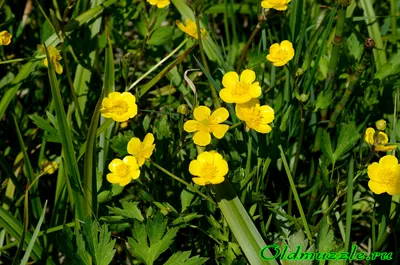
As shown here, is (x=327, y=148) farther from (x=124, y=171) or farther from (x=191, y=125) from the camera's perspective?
(x=124, y=171)

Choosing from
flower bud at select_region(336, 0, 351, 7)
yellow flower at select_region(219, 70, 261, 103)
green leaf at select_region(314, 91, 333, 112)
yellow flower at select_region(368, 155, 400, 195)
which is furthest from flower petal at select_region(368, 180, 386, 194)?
flower bud at select_region(336, 0, 351, 7)

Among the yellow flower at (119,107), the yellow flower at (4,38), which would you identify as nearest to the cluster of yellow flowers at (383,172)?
the yellow flower at (119,107)

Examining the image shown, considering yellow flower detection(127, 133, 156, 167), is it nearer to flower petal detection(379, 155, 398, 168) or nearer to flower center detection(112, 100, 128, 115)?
flower center detection(112, 100, 128, 115)

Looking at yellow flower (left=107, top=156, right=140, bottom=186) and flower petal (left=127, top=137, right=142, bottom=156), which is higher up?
flower petal (left=127, top=137, right=142, bottom=156)

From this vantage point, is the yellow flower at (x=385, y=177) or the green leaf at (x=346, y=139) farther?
the green leaf at (x=346, y=139)

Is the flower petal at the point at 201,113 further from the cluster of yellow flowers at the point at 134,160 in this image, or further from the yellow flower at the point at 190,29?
the yellow flower at the point at 190,29

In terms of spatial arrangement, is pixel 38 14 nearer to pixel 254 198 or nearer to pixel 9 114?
pixel 9 114
